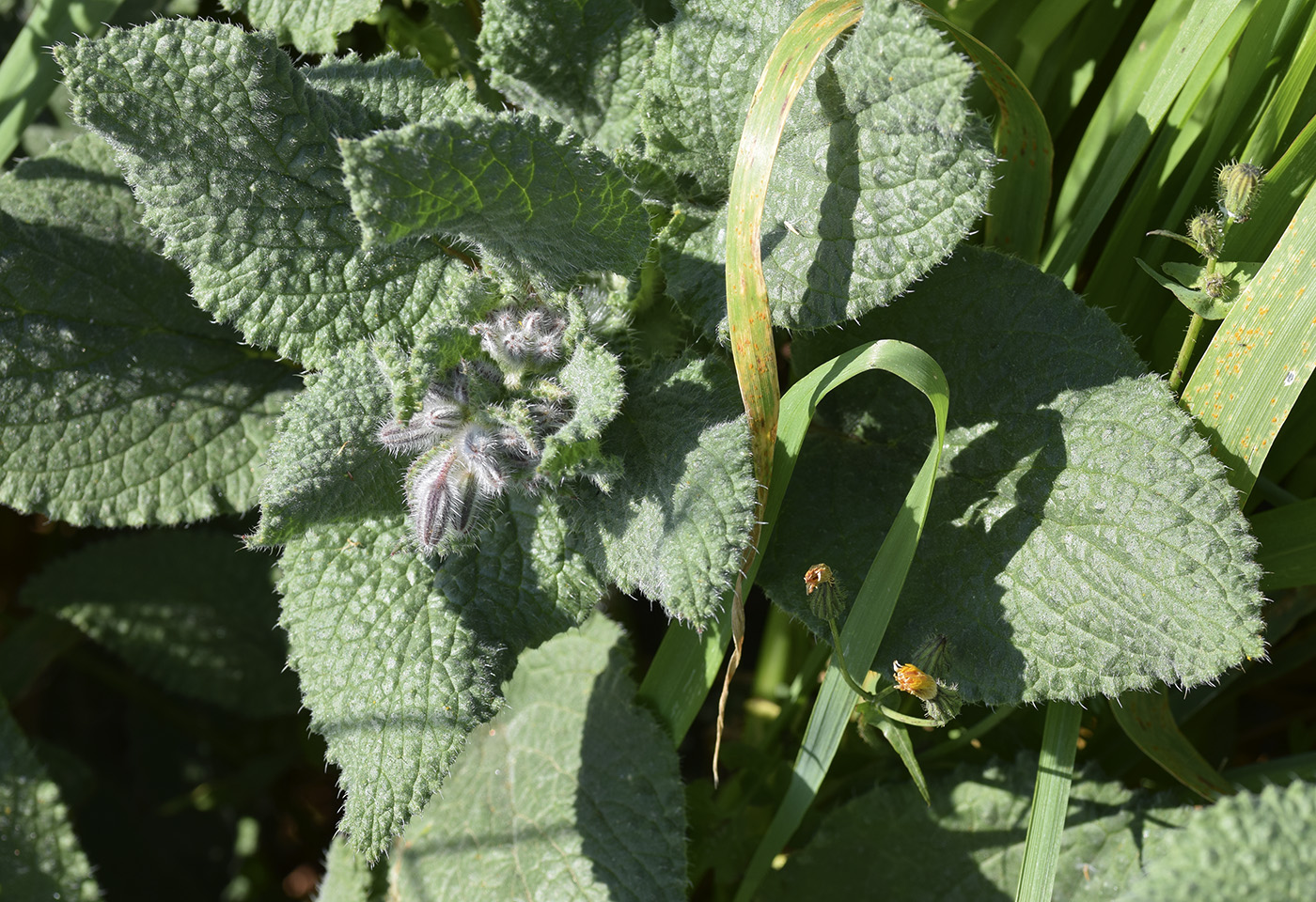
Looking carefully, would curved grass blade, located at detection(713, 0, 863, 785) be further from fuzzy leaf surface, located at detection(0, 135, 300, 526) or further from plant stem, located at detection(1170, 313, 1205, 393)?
fuzzy leaf surface, located at detection(0, 135, 300, 526)

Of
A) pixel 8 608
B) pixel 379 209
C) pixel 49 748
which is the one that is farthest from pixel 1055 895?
pixel 8 608

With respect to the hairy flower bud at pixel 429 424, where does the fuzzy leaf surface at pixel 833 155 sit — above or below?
above

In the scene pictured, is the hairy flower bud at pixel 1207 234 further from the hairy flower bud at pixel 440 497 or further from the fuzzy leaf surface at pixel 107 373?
the fuzzy leaf surface at pixel 107 373

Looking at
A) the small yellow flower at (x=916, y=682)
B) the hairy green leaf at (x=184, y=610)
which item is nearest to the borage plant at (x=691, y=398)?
the small yellow flower at (x=916, y=682)

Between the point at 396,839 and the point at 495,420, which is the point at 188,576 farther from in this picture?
the point at 495,420

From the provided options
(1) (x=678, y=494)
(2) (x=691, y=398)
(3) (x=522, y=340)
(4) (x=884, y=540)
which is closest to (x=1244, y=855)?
(4) (x=884, y=540)

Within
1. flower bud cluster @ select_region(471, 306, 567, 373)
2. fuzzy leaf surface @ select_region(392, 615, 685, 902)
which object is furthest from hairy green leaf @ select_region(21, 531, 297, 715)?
flower bud cluster @ select_region(471, 306, 567, 373)

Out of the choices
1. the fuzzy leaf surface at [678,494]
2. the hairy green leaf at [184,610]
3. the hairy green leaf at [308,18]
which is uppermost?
the hairy green leaf at [308,18]
